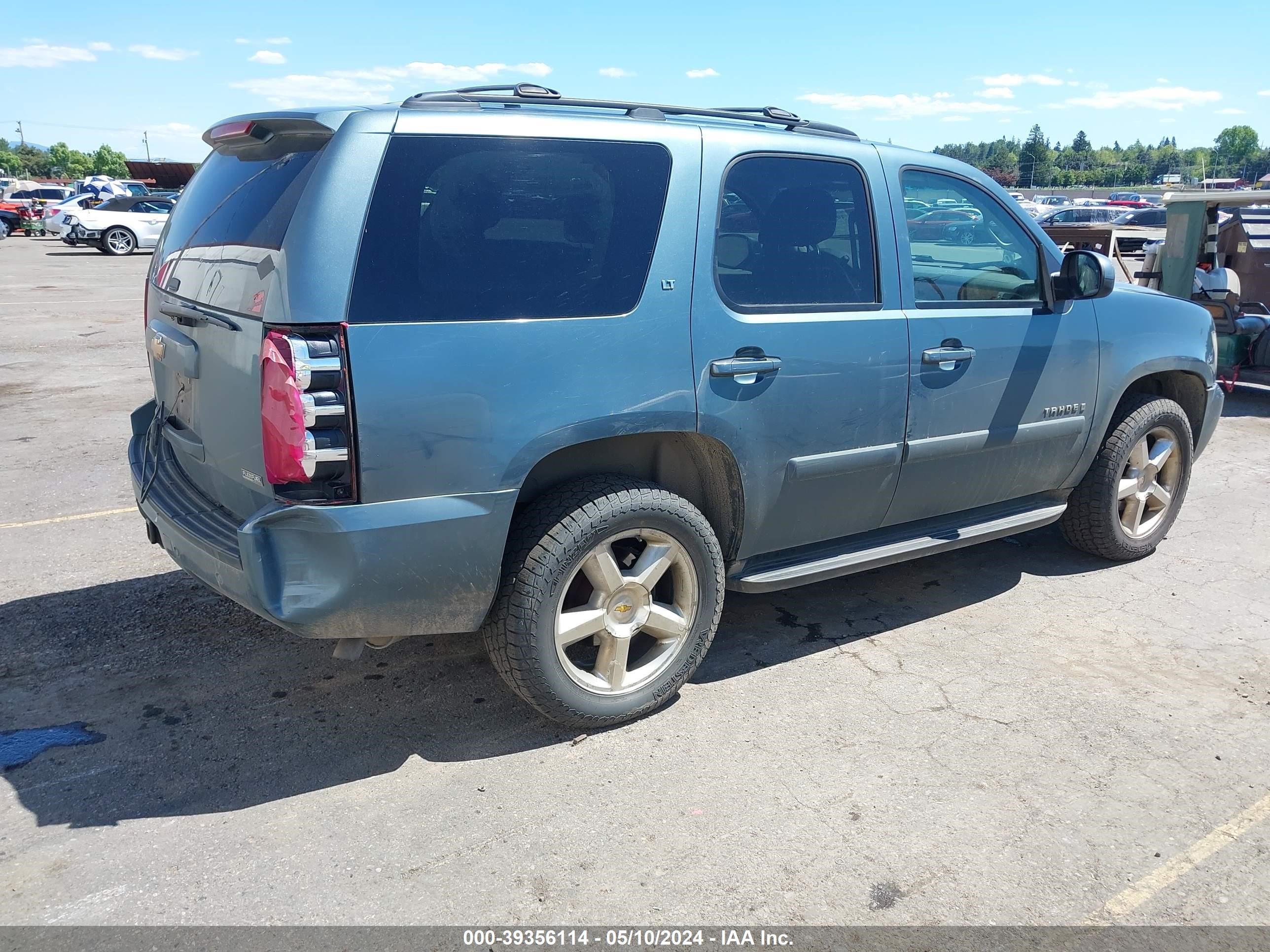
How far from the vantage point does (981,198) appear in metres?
4.48

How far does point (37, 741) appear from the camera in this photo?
133 inches

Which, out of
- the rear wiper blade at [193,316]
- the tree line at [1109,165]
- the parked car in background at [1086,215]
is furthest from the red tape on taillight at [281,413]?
the tree line at [1109,165]

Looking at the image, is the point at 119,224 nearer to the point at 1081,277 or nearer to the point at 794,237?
the point at 794,237

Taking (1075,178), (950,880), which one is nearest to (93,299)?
(950,880)

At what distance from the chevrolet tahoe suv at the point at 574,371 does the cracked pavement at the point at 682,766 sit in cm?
39

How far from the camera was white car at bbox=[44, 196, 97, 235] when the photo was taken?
1200 inches

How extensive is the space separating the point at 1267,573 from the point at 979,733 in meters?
2.65

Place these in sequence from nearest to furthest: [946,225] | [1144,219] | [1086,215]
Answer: [946,225] → [1086,215] → [1144,219]

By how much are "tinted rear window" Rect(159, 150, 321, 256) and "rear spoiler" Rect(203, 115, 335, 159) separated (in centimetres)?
2

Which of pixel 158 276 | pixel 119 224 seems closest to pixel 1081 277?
pixel 158 276

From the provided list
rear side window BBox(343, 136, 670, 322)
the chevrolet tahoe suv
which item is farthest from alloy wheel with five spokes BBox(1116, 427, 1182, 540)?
rear side window BBox(343, 136, 670, 322)

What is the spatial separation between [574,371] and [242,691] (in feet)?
5.77

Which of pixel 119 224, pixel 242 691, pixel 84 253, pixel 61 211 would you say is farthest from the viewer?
pixel 61 211

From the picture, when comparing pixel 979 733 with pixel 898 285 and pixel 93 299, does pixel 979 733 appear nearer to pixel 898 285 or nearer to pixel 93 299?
pixel 898 285
